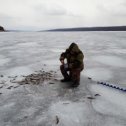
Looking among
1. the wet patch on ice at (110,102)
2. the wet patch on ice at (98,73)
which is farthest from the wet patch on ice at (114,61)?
the wet patch on ice at (110,102)

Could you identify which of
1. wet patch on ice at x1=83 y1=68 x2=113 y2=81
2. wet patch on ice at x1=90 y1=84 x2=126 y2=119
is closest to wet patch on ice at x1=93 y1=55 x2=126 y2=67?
wet patch on ice at x1=83 y1=68 x2=113 y2=81

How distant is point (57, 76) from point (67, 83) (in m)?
1.00

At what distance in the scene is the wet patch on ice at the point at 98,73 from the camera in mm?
7107

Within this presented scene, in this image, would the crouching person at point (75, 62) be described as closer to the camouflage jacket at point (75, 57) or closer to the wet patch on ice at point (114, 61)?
the camouflage jacket at point (75, 57)

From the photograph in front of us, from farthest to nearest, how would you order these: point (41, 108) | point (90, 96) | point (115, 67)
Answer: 1. point (115, 67)
2. point (90, 96)
3. point (41, 108)

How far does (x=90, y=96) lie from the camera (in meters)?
5.27

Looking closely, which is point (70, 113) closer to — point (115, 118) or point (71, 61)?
point (115, 118)

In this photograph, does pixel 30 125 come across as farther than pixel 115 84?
No

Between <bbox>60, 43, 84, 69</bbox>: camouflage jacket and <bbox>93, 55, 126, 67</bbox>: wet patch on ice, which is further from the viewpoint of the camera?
<bbox>93, 55, 126, 67</bbox>: wet patch on ice

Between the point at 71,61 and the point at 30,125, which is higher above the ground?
the point at 71,61

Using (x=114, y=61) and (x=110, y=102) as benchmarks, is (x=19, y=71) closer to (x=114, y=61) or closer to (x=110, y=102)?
(x=110, y=102)

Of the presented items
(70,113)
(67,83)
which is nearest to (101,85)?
(67,83)

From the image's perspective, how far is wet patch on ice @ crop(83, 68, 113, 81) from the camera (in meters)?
7.11

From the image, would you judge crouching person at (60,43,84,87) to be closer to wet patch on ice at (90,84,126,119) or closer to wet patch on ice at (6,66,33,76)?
wet patch on ice at (90,84,126,119)
